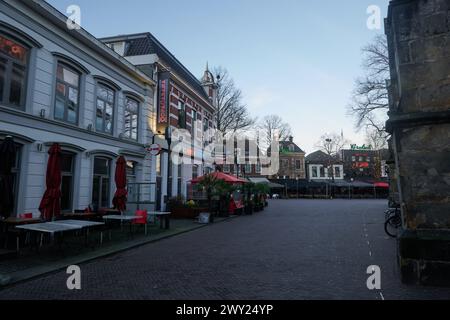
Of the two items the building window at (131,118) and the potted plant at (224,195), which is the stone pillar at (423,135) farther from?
the potted plant at (224,195)

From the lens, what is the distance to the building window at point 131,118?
599 inches

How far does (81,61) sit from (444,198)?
12.4m

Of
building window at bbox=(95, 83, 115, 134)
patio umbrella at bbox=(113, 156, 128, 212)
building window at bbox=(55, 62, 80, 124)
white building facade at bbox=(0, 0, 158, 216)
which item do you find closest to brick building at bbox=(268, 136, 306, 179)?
white building facade at bbox=(0, 0, 158, 216)

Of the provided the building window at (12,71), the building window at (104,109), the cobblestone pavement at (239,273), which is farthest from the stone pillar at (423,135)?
the building window at (104,109)

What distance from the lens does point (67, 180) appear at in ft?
37.5

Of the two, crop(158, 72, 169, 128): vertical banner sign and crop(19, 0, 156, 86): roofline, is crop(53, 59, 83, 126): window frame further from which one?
crop(158, 72, 169, 128): vertical banner sign

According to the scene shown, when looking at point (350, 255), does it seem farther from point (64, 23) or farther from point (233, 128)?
point (233, 128)

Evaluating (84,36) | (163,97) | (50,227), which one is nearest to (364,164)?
(163,97)

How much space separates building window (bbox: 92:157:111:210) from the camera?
42.1 ft

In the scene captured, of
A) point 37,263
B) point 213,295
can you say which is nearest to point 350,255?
point 213,295

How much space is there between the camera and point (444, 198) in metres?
5.02

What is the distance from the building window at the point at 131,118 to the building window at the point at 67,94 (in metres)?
3.28

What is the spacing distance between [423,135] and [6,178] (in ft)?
28.9

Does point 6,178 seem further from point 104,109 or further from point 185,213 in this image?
point 185,213
